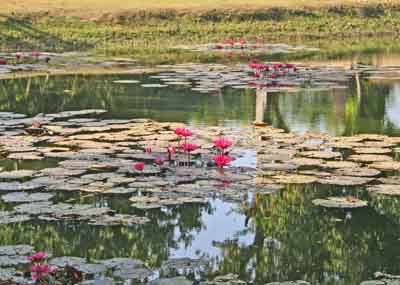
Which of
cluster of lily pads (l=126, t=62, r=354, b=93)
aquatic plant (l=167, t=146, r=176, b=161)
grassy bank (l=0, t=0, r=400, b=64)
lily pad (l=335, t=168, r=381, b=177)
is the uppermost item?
grassy bank (l=0, t=0, r=400, b=64)

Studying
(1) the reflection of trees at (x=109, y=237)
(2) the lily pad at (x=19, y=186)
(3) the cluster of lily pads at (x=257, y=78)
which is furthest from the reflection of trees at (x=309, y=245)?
(3) the cluster of lily pads at (x=257, y=78)

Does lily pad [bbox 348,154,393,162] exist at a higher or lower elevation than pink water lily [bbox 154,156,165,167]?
lower

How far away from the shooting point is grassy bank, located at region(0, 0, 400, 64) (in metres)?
36.1

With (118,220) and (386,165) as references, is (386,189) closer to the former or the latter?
(386,165)

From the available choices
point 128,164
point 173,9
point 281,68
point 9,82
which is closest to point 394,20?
point 173,9

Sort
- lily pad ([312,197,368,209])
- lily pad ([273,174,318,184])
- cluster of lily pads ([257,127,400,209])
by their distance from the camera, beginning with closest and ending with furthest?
lily pad ([312,197,368,209]) < cluster of lily pads ([257,127,400,209]) < lily pad ([273,174,318,184])

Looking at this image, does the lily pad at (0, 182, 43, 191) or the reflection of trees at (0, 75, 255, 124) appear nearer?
the lily pad at (0, 182, 43, 191)

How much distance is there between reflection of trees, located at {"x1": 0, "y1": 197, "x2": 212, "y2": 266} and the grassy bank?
873 inches

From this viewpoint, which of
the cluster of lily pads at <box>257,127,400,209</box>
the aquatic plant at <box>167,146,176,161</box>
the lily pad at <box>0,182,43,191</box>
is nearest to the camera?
the lily pad at <box>0,182,43,191</box>

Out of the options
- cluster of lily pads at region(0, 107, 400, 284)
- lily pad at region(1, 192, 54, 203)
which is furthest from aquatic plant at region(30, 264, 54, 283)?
lily pad at region(1, 192, 54, 203)

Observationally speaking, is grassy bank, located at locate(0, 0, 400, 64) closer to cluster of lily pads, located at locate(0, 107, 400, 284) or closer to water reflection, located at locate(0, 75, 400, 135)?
water reflection, located at locate(0, 75, 400, 135)

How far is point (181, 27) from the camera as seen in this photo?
136ft

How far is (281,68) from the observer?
24.7m

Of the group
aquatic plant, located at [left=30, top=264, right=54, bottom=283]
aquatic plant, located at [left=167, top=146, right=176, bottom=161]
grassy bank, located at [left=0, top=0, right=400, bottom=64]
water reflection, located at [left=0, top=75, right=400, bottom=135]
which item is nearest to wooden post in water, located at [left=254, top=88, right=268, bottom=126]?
water reflection, located at [left=0, top=75, right=400, bottom=135]
